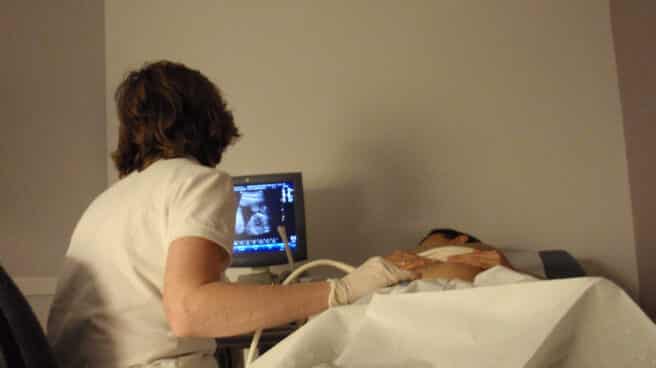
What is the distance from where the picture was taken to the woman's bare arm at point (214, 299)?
3.06ft

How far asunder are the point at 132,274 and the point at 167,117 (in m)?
0.30

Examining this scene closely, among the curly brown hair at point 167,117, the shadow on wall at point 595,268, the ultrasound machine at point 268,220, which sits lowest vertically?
the shadow on wall at point 595,268

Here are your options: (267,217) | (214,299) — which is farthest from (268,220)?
(214,299)

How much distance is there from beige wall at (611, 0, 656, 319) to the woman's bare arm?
1582mm

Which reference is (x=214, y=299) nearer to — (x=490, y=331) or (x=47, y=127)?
(x=490, y=331)

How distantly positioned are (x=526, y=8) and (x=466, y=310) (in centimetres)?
191

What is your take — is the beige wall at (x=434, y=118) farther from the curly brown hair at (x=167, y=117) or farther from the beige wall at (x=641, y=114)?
the curly brown hair at (x=167, y=117)

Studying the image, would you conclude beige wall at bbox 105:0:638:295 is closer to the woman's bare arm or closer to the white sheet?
the woman's bare arm

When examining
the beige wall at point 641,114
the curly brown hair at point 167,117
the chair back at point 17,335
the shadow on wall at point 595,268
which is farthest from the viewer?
the shadow on wall at point 595,268

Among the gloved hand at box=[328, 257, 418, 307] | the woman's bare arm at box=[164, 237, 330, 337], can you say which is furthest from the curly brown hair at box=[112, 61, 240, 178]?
the gloved hand at box=[328, 257, 418, 307]

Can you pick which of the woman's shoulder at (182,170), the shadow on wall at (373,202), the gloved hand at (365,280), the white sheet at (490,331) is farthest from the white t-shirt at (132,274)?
the shadow on wall at (373,202)

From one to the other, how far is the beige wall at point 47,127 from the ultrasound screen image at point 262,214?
0.59 metres

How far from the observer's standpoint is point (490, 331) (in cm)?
66

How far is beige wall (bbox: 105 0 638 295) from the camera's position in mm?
→ 2229
